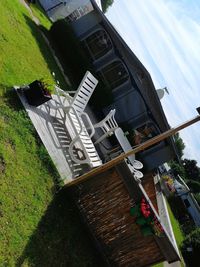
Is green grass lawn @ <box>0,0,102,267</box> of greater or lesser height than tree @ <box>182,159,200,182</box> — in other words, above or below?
above

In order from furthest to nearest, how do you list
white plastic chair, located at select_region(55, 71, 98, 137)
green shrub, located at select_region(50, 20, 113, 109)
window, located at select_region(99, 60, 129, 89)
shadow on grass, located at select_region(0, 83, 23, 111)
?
window, located at select_region(99, 60, 129, 89) < green shrub, located at select_region(50, 20, 113, 109) < white plastic chair, located at select_region(55, 71, 98, 137) < shadow on grass, located at select_region(0, 83, 23, 111)

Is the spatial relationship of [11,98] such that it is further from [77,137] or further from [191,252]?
[191,252]

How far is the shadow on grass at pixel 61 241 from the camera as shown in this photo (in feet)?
26.2

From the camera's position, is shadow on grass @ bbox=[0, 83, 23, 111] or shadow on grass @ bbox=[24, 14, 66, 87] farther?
shadow on grass @ bbox=[24, 14, 66, 87]

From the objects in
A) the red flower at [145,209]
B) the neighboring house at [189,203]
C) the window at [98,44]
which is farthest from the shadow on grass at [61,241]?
the neighboring house at [189,203]

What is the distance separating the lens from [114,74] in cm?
2180

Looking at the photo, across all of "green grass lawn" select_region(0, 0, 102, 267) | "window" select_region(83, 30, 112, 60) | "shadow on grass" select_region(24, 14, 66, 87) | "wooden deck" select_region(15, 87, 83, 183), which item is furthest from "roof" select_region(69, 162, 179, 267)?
"window" select_region(83, 30, 112, 60)

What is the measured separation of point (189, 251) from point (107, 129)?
42.2 ft

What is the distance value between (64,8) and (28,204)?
78.2 ft

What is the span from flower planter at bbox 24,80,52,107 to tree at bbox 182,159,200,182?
201 ft

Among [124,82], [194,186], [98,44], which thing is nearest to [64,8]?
[98,44]

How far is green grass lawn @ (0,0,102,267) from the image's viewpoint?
7.64m

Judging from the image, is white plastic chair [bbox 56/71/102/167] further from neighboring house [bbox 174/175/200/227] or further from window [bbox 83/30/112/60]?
neighboring house [bbox 174/175/200/227]

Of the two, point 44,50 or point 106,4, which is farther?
point 106,4
